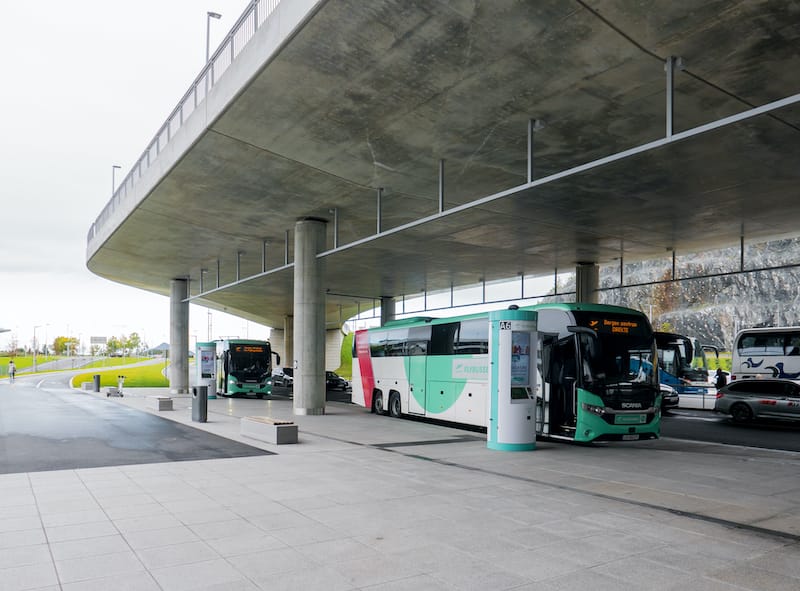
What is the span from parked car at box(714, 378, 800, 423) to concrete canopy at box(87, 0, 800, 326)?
5168mm

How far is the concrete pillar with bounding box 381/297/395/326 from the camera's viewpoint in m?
43.0

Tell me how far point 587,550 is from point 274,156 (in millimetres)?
12178

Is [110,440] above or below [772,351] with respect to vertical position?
below

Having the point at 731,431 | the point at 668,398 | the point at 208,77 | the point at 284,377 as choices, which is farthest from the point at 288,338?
the point at 731,431

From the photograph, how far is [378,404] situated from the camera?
21422 millimetres

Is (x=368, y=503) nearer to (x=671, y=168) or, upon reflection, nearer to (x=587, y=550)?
(x=587, y=550)

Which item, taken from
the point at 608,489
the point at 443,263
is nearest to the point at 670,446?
the point at 608,489

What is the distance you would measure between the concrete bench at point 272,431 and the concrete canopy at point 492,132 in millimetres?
4968

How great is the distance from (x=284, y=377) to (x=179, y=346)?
14022 millimetres

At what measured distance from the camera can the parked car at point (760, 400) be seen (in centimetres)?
1831

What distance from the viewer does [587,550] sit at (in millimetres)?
5879

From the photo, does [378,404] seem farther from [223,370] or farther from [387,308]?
[387,308]

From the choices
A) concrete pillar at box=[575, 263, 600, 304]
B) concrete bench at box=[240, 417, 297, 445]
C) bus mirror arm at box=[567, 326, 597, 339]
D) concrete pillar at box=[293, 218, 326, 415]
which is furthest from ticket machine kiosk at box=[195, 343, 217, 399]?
bus mirror arm at box=[567, 326, 597, 339]

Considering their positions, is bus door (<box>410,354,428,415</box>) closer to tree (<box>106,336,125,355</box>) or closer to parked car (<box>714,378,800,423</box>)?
parked car (<box>714,378,800,423</box>)
